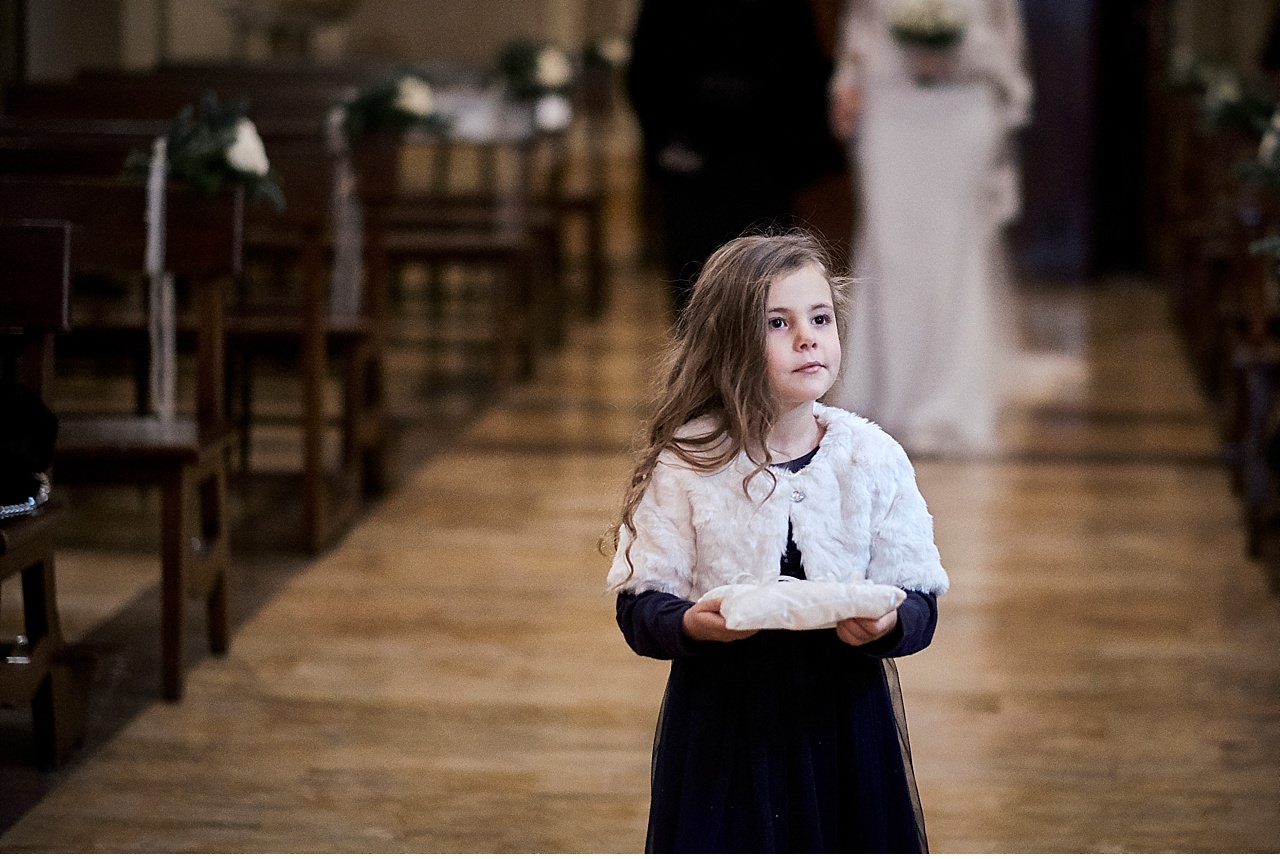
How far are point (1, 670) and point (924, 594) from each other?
Answer: 187cm

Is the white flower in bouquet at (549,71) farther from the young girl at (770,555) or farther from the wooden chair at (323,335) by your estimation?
the young girl at (770,555)

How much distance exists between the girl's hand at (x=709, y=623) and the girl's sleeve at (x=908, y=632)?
0.17 meters

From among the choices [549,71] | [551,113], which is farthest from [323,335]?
[551,113]

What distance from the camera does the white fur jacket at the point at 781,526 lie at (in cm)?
231

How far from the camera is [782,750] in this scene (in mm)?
2365

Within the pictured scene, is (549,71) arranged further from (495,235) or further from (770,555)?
(770,555)

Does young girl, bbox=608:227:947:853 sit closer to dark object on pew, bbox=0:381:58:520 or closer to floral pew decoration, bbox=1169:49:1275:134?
dark object on pew, bbox=0:381:58:520

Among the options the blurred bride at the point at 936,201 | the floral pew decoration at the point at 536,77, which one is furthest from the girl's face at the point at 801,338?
the floral pew decoration at the point at 536,77

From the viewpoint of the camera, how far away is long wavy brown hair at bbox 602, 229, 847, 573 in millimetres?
2336

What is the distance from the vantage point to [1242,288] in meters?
6.79

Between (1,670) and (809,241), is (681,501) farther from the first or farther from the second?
(1,670)

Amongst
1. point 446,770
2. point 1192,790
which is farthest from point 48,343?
point 1192,790

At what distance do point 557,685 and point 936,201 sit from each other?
11.9 ft

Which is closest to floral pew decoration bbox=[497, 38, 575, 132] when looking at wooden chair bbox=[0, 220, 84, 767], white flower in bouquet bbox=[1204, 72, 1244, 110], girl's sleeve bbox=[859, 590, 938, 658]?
white flower in bouquet bbox=[1204, 72, 1244, 110]
